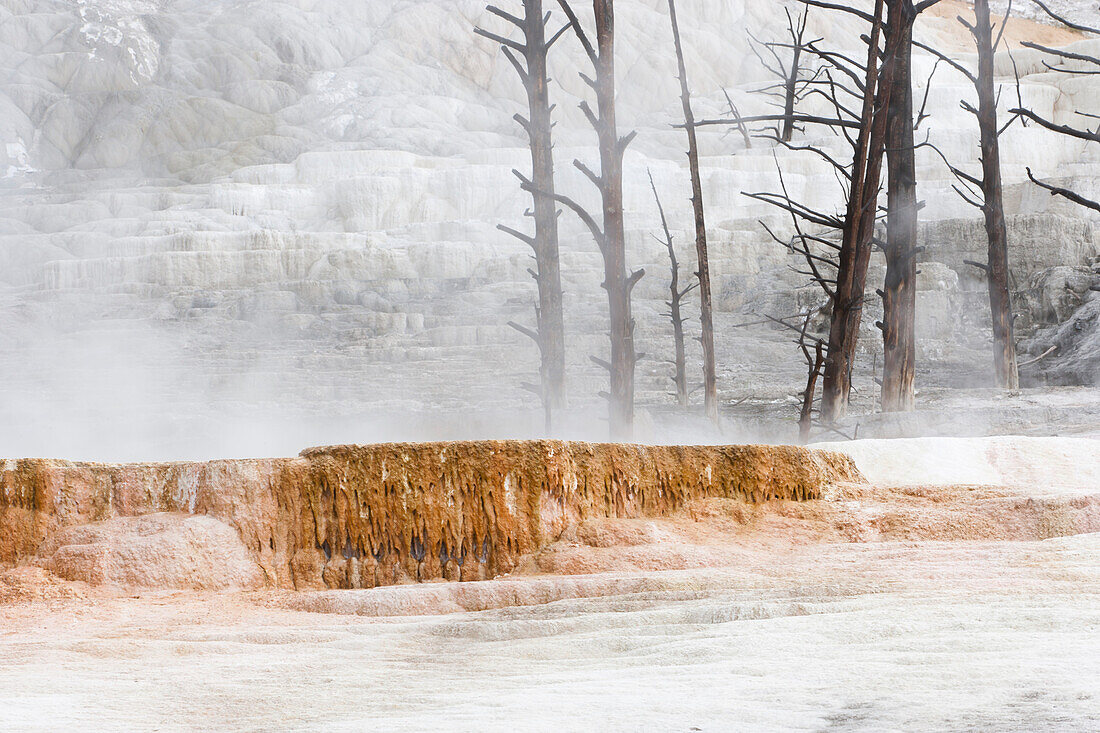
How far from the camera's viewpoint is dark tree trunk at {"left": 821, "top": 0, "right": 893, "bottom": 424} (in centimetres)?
671

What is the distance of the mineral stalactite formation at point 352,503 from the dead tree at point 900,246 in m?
4.47

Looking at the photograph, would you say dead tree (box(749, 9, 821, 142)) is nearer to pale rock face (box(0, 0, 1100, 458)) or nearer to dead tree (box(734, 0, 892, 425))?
dead tree (box(734, 0, 892, 425))

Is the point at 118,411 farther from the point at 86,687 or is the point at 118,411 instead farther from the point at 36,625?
the point at 86,687

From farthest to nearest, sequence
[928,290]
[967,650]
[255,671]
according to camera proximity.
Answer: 1. [928,290]
2. [255,671]
3. [967,650]

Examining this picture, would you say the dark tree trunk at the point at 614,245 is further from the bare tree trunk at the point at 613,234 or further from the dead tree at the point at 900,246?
the dead tree at the point at 900,246

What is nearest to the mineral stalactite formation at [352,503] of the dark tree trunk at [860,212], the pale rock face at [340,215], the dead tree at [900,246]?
the dark tree trunk at [860,212]

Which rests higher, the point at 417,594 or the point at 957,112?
the point at 957,112

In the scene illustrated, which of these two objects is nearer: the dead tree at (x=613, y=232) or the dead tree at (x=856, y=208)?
the dead tree at (x=856, y=208)

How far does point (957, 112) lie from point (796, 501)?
3240 centimetres

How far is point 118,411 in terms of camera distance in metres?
14.3

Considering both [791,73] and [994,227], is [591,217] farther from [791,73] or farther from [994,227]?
[791,73]

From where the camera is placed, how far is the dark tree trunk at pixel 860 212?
671 cm

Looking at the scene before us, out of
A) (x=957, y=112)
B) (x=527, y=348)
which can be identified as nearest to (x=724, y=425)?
(x=527, y=348)

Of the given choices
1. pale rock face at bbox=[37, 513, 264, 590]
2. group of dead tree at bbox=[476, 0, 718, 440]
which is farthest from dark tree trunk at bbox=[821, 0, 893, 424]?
pale rock face at bbox=[37, 513, 264, 590]
